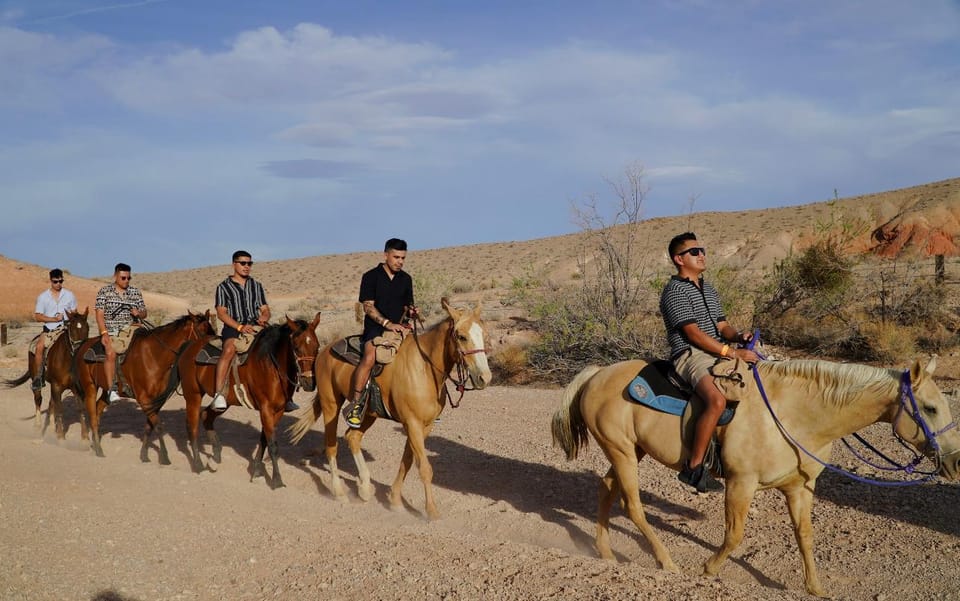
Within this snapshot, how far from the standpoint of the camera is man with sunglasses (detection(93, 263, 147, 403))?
11.1m

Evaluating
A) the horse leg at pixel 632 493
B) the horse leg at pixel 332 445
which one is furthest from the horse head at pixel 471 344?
the horse leg at pixel 332 445

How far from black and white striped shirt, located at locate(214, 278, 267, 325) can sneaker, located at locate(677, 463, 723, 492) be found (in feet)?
18.4

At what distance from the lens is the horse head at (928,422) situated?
18.4 feet

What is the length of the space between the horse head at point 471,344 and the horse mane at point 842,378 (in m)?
2.56

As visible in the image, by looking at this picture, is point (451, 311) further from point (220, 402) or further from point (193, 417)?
point (193, 417)

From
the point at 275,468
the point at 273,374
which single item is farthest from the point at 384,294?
the point at 275,468

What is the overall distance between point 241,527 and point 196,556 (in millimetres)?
880

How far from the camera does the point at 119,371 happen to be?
11.1 m

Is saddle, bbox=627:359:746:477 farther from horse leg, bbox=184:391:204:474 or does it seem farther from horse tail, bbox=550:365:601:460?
horse leg, bbox=184:391:204:474

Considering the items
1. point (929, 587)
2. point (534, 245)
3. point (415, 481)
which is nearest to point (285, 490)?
point (415, 481)

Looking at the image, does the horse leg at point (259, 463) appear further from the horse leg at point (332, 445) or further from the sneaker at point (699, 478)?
the sneaker at point (699, 478)

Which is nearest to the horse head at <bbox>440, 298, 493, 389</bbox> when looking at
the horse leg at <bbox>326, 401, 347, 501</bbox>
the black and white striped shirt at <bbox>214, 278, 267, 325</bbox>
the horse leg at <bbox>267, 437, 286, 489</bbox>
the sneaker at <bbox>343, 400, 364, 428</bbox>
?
the sneaker at <bbox>343, 400, 364, 428</bbox>

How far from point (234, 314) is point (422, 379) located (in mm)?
2997

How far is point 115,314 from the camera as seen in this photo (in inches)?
450
